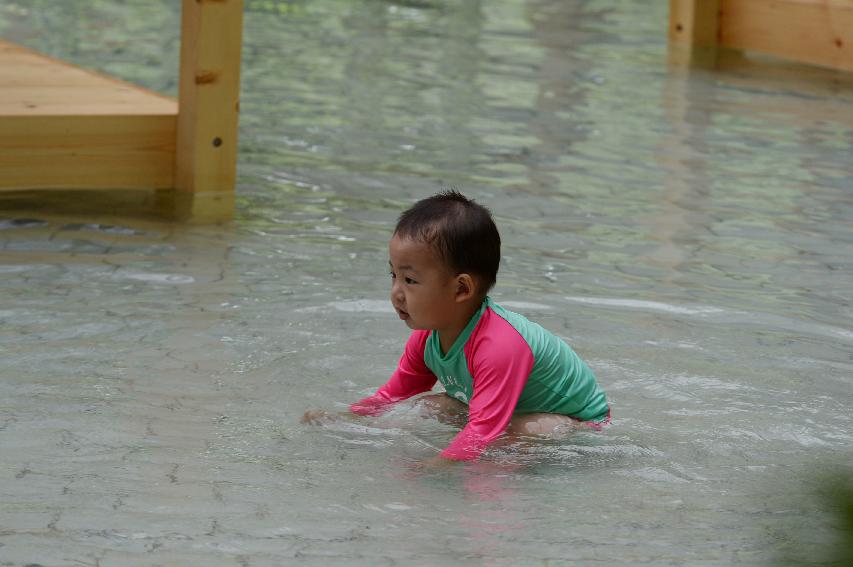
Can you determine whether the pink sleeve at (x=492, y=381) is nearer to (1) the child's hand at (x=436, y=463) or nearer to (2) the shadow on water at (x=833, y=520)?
(1) the child's hand at (x=436, y=463)

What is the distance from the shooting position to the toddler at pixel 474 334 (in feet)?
9.46

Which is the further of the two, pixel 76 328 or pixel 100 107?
pixel 100 107

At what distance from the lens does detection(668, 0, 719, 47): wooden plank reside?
11.4 metres

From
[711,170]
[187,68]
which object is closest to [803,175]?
[711,170]

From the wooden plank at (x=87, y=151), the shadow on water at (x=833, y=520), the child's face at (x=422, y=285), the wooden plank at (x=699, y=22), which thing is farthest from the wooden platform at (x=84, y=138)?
the wooden plank at (x=699, y=22)

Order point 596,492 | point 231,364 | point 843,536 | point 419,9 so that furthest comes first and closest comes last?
point 419,9, point 231,364, point 596,492, point 843,536

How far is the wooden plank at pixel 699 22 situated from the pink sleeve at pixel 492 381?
9.11m

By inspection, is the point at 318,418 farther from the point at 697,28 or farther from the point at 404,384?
the point at 697,28

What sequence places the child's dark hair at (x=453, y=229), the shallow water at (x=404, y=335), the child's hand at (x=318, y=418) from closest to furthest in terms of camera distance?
the shallow water at (x=404, y=335)
the child's dark hair at (x=453, y=229)
the child's hand at (x=318, y=418)

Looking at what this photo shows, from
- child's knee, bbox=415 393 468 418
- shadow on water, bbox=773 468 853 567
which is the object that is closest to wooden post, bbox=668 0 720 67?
child's knee, bbox=415 393 468 418

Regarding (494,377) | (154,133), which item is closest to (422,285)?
(494,377)

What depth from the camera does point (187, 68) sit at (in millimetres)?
5617

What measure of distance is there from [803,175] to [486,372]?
4435mm

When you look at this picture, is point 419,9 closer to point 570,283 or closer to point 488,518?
point 570,283
